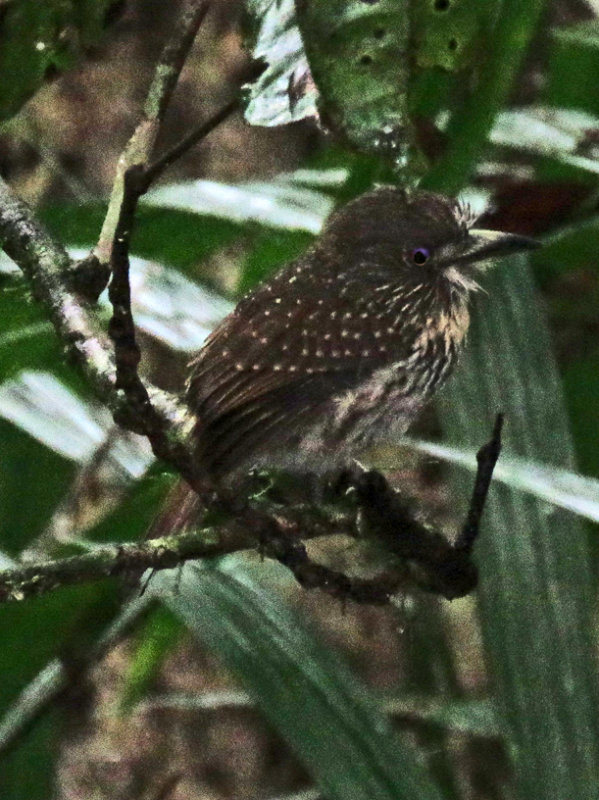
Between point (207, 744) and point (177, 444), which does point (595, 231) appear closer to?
point (177, 444)

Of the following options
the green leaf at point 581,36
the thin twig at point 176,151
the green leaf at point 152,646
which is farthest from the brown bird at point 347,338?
the thin twig at point 176,151

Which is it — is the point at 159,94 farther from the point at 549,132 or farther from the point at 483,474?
the point at 549,132

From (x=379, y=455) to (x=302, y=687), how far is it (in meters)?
1.34

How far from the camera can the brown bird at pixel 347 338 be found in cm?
161

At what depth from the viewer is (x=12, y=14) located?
1162 mm

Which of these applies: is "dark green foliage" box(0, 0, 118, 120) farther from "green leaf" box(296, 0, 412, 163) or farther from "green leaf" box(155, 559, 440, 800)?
"green leaf" box(155, 559, 440, 800)

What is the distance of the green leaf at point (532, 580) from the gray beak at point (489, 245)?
107 millimetres

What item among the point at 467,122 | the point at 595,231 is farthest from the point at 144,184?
the point at 595,231

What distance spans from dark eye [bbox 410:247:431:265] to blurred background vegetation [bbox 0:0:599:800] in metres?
0.11

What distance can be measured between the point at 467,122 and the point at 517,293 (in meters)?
0.50

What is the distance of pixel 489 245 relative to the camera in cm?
164

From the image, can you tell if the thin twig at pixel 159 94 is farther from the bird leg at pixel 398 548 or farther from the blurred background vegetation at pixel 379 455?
the bird leg at pixel 398 548

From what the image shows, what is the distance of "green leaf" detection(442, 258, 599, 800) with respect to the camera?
1417 mm

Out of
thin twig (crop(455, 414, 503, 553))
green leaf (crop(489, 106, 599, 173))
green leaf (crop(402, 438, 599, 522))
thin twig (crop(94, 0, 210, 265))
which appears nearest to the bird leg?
thin twig (crop(455, 414, 503, 553))
